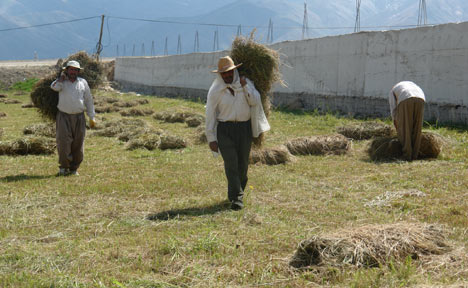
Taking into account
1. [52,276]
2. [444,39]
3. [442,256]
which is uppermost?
[444,39]

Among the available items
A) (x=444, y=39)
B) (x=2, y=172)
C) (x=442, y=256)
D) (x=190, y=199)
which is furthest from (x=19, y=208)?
(x=444, y=39)

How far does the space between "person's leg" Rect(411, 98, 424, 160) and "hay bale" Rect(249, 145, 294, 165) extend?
6.81 ft

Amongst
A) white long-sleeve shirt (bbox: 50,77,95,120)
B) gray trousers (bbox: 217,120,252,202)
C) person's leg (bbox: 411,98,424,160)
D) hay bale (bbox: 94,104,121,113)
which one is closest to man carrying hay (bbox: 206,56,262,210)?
gray trousers (bbox: 217,120,252,202)

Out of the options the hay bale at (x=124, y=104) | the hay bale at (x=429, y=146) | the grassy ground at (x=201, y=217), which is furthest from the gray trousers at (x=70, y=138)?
the hay bale at (x=124, y=104)

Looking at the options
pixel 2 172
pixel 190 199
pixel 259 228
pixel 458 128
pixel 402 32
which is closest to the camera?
pixel 259 228

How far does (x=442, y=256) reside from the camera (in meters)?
4.21

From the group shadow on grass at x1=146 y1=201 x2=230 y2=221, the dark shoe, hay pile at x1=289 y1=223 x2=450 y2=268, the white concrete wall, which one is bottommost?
shadow on grass at x1=146 y1=201 x2=230 y2=221

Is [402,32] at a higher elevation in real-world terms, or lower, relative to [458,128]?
higher

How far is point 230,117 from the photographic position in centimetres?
625

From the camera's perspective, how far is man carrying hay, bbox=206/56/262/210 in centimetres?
621

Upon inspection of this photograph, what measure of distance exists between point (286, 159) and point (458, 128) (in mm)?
4849

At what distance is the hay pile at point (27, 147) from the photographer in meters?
10.3

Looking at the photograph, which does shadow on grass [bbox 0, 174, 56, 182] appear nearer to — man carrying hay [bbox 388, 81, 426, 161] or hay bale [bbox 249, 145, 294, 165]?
hay bale [bbox 249, 145, 294, 165]

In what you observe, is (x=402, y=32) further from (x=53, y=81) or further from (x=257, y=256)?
(x=257, y=256)
